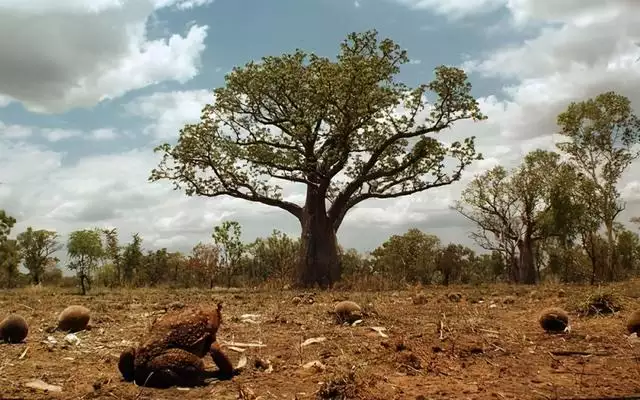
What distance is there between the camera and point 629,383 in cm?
454

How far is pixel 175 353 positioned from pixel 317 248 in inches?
618

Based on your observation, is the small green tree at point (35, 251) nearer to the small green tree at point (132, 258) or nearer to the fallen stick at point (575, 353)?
the small green tree at point (132, 258)

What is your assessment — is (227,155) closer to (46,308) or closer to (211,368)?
(46,308)

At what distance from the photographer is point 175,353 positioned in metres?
4.84

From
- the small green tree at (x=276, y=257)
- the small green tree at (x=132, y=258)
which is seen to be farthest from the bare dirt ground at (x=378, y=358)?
the small green tree at (x=132, y=258)

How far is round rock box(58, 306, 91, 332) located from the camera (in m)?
7.30

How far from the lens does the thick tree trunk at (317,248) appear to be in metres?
20.3

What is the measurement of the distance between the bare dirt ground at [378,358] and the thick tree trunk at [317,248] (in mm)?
11316

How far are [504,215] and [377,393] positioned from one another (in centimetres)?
3192


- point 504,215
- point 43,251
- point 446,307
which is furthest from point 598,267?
point 43,251

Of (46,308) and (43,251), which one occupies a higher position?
(43,251)

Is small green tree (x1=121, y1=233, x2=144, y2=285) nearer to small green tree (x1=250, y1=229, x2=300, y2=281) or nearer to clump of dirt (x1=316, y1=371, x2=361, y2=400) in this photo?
small green tree (x1=250, y1=229, x2=300, y2=281)

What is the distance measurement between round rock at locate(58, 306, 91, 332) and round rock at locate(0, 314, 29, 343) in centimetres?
57

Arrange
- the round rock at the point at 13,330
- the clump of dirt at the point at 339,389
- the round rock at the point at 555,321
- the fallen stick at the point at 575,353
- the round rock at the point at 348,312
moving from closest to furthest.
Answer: the clump of dirt at the point at 339,389, the fallen stick at the point at 575,353, the round rock at the point at 13,330, the round rock at the point at 555,321, the round rock at the point at 348,312
